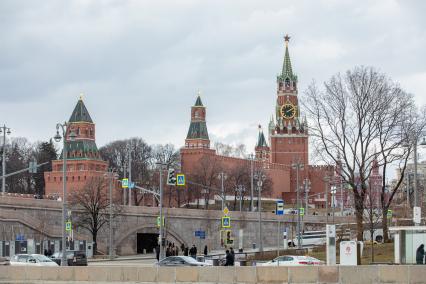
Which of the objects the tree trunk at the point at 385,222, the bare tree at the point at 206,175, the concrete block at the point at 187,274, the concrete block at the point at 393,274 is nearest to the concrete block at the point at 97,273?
the concrete block at the point at 187,274

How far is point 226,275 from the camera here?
3347 cm

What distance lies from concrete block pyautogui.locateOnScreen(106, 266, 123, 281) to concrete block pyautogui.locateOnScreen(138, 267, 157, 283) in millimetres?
862

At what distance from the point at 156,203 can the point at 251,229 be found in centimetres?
4844

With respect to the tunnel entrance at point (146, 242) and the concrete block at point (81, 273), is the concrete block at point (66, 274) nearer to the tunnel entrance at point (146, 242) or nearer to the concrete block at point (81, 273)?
the concrete block at point (81, 273)

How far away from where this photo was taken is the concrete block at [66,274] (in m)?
36.7

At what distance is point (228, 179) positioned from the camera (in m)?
173

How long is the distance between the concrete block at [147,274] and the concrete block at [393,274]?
897 cm

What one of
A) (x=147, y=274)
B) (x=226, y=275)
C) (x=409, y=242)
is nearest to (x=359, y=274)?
(x=226, y=275)

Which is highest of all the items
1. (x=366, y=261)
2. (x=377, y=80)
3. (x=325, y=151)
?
(x=377, y=80)

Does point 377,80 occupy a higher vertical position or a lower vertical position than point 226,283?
higher

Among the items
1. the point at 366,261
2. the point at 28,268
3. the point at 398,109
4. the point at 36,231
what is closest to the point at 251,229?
the point at 36,231

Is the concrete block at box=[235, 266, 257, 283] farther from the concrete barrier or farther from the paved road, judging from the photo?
the paved road

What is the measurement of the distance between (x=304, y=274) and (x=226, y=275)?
304cm

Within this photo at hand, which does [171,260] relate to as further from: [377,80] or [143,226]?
[143,226]
